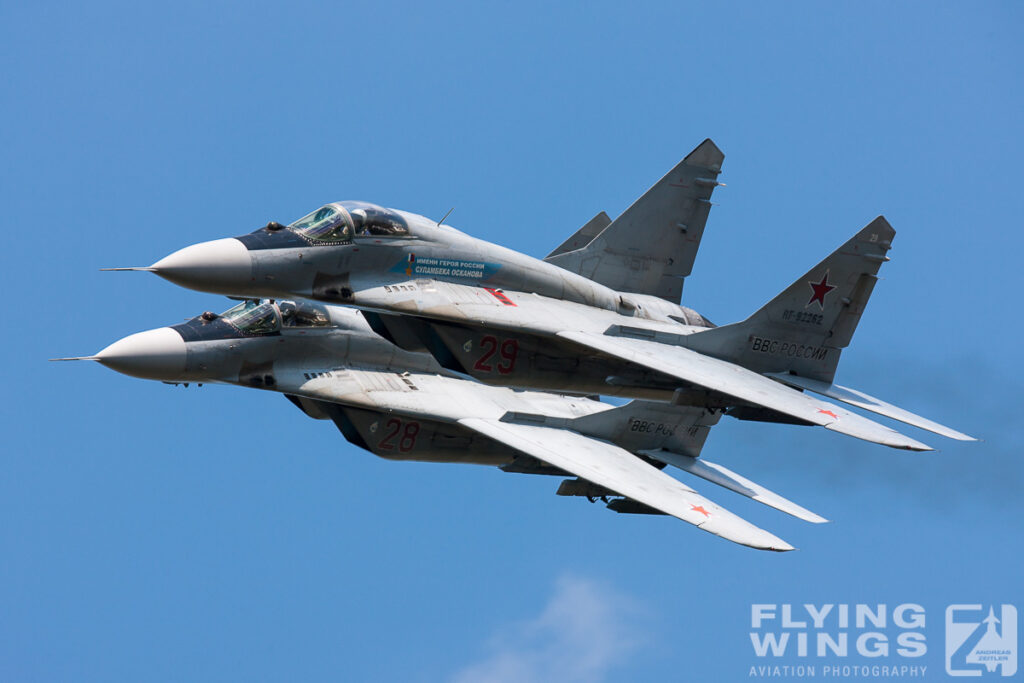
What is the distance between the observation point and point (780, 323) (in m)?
27.9

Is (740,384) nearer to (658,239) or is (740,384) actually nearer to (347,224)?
(658,239)

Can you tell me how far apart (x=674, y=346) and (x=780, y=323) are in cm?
208

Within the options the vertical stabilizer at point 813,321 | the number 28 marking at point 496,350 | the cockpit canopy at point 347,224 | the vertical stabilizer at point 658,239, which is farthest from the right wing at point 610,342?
the vertical stabilizer at point 658,239

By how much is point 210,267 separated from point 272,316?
4.11 meters

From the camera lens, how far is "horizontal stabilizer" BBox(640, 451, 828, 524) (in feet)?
89.4

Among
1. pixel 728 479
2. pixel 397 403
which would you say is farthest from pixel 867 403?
pixel 397 403

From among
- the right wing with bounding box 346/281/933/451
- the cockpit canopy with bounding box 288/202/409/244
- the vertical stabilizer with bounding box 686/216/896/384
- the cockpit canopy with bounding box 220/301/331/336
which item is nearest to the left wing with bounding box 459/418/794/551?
the right wing with bounding box 346/281/933/451

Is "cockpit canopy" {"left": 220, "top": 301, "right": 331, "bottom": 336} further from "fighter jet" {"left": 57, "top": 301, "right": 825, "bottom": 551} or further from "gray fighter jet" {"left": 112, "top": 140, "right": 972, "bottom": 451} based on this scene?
"gray fighter jet" {"left": 112, "top": 140, "right": 972, "bottom": 451}

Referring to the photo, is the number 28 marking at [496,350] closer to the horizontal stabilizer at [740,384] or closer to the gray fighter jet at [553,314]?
the gray fighter jet at [553,314]

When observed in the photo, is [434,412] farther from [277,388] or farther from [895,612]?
[895,612]

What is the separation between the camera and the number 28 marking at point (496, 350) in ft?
89.1

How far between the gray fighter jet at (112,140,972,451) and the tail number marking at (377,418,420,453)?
242cm

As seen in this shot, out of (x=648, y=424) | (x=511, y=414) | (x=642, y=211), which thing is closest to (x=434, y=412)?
(x=511, y=414)

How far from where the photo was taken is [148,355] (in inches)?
1096
